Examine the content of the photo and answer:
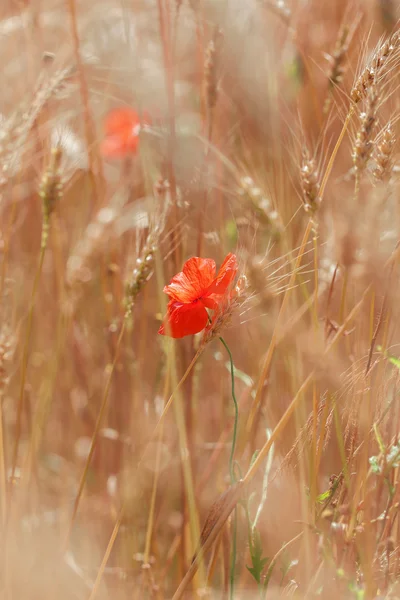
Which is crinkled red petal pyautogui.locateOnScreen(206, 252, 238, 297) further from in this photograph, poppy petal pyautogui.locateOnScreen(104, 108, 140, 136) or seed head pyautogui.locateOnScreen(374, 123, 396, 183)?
poppy petal pyautogui.locateOnScreen(104, 108, 140, 136)

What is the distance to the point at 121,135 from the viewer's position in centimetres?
122

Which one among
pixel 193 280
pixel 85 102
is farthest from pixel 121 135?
pixel 193 280

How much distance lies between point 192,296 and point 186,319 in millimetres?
22

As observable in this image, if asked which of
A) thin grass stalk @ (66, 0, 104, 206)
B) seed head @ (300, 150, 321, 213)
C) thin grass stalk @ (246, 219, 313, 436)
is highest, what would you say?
thin grass stalk @ (66, 0, 104, 206)

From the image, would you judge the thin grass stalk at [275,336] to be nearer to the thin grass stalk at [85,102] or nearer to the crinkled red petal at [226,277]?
the crinkled red petal at [226,277]

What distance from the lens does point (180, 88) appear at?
1.27 metres

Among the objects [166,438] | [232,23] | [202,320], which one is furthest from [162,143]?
[166,438]

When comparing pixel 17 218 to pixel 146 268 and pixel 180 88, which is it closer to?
pixel 180 88

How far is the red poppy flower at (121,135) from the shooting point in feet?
3.86

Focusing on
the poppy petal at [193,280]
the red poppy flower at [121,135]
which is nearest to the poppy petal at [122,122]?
the red poppy flower at [121,135]

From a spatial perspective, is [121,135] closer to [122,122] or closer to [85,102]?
[122,122]

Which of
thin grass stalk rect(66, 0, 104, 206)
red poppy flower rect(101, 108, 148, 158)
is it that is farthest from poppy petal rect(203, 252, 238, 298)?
red poppy flower rect(101, 108, 148, 158)

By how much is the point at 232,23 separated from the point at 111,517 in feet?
2.71

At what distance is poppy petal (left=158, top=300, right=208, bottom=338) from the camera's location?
0.53 meters
